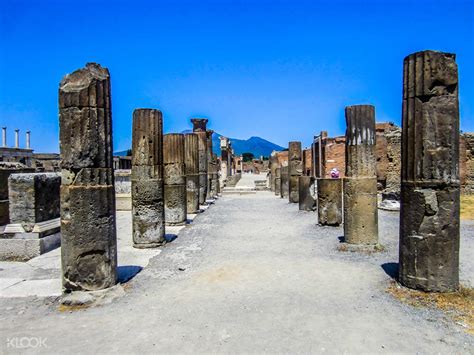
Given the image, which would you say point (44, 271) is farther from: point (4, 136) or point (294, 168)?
point (4, 136)

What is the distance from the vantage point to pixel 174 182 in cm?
1166

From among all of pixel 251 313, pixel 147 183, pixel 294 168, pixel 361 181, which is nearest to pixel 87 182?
pixel 251 313

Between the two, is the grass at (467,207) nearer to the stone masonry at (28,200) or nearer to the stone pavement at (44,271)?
the stone pavement at (44,271)

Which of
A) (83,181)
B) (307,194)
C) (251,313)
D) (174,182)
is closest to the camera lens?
(251,313)

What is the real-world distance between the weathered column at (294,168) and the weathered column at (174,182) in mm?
7705

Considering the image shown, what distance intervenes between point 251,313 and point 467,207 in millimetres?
13581

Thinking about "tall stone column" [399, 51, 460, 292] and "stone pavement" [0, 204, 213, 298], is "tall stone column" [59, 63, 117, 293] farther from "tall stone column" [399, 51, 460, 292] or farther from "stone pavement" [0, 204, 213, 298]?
"tall stone column" [399, 51, 460, 292]

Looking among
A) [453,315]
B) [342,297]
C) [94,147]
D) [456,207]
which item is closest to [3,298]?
[94,147]

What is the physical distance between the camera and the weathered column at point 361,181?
8.34 metres

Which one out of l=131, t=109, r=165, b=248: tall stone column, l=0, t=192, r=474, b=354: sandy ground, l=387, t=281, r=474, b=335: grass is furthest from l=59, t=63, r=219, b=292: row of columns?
l=387, t=281, r=474, b=335: grass

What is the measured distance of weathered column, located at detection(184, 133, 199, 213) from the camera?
15070 millimetres

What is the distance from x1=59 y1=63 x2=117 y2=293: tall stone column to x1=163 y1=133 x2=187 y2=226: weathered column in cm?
610

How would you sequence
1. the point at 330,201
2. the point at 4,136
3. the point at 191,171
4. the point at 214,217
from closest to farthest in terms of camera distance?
1. the point at 330,201
2. the point at 214,217
3. the point at 191,171
4. the point at 4,136

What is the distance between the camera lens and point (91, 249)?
17.7ft
